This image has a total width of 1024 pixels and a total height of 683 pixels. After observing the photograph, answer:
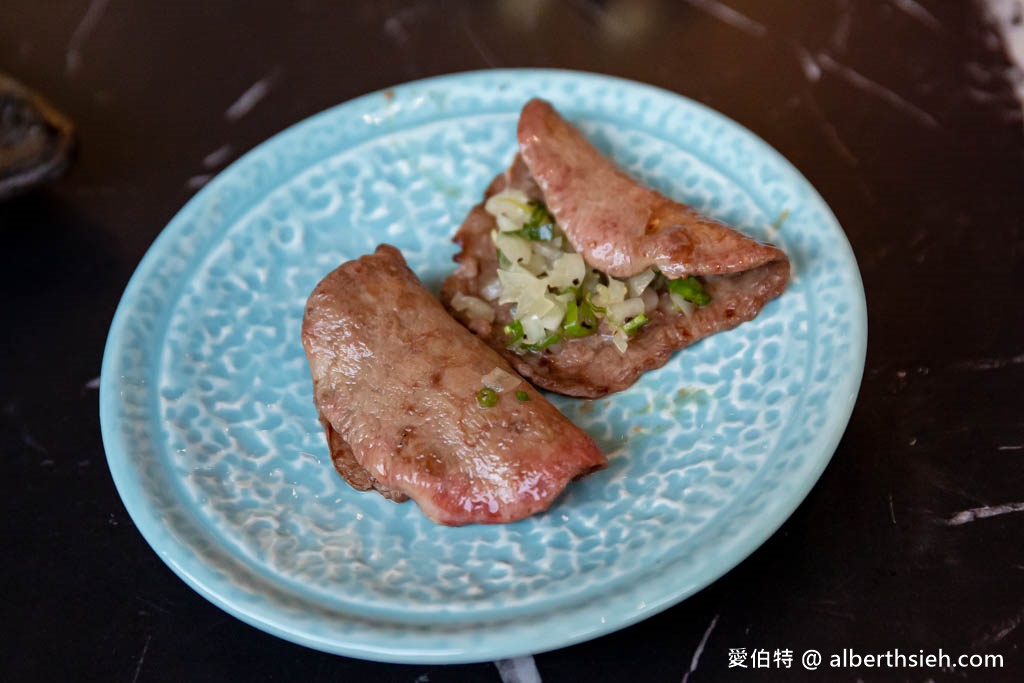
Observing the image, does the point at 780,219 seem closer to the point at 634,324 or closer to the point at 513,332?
the point at 634,324

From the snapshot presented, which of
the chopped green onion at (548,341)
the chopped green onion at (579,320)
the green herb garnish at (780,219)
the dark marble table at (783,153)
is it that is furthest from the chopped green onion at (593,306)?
the dark marble table at (783,153)

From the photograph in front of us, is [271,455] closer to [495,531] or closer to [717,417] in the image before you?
[495,531]

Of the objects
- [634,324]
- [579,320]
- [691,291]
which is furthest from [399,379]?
[691,291]

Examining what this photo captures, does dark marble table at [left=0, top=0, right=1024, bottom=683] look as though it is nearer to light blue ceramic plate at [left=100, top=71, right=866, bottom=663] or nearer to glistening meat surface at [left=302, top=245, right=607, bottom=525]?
light blue ceramic plate at [left=100, top=71, right=866, bottom=663]

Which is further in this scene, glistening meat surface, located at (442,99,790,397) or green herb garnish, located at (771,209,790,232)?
green herb garnish, located at (771,209,790,232)

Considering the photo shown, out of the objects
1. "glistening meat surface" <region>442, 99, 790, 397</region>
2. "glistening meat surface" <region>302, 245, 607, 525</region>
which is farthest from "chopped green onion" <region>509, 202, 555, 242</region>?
"glistening meat surface" <region>302, 245, 607, 525</region>

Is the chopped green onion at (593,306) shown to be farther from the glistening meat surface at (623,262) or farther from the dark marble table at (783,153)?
the dark marble table at (783,153)
